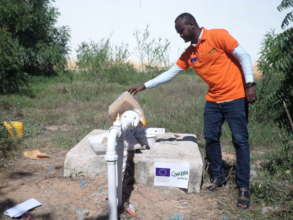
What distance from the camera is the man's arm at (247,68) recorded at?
275 cm

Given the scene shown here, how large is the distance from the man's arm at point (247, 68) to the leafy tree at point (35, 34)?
32.4 ft

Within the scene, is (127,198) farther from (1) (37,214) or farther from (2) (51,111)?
(2) (51,111)

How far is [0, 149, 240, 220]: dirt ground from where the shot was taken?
9.18 feet

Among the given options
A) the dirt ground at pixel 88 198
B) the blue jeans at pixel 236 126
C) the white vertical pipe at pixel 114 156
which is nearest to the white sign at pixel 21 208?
the dirt ground at pixel 88 198

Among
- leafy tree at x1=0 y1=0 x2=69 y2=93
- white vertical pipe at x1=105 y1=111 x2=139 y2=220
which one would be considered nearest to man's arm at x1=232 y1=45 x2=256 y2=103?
white vertical pipe at x1=105 y1=111 x2=139 y2=220

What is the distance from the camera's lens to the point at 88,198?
3.02 meters

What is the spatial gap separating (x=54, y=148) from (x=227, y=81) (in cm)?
279

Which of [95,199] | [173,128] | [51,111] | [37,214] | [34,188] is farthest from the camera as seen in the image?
[51,111]

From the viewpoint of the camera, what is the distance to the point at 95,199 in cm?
300

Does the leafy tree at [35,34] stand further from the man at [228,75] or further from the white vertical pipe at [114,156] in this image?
the white vertical pipe at [114,156]

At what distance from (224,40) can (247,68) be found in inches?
12.2

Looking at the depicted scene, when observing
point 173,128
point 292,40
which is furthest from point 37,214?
point 173,128

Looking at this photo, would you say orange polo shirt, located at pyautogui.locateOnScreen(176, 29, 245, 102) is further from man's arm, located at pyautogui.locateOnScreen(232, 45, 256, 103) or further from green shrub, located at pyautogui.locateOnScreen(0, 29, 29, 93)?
green shrub, located at pyautogui.locateOnScreen(0, 29, 29, 93)


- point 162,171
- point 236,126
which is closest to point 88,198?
point 162,171
